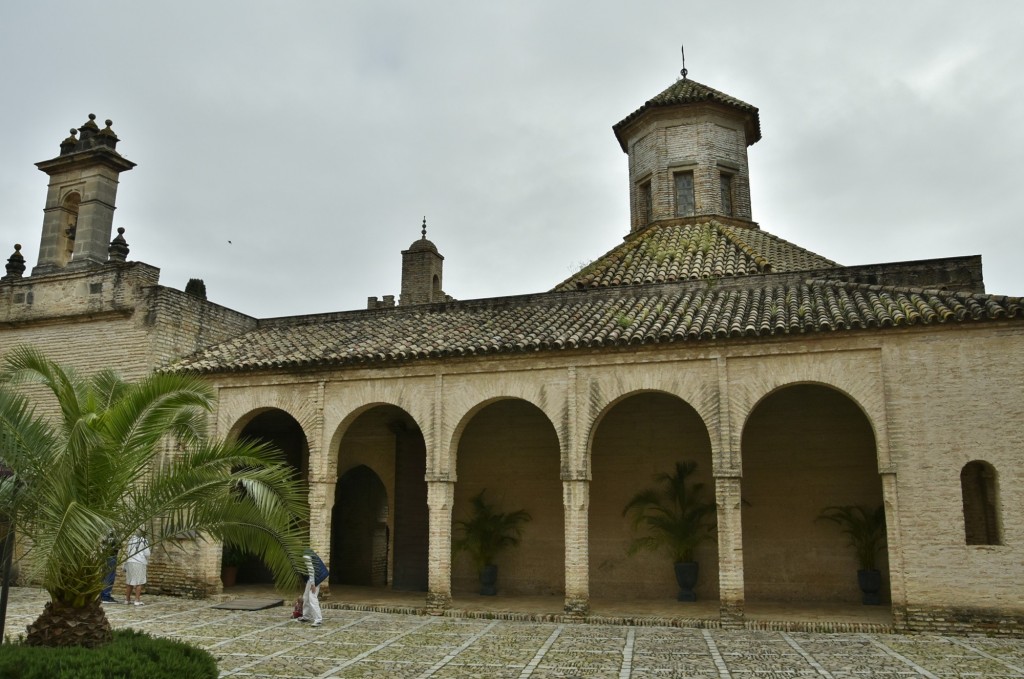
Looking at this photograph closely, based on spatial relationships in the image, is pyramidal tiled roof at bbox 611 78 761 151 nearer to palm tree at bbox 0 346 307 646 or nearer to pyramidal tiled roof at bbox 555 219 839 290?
pyramidal tiled roof at bbox 555 219 839 290

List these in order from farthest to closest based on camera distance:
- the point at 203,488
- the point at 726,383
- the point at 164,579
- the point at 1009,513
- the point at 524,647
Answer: the point at 164,579, the point at 726,383, the point at 1009,513, the point at 524,647, the point at 203,488

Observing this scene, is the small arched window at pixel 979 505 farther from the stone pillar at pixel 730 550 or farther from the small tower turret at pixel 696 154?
the small tower turret at pixel 696 154

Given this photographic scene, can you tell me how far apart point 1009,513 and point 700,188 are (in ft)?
37.9

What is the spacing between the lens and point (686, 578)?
14820mm

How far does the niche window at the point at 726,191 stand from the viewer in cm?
2123

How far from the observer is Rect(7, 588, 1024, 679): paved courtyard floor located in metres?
9.15

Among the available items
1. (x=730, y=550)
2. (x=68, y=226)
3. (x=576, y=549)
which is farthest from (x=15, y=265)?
(x=730, y=550)

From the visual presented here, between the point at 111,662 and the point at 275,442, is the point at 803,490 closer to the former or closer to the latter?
the point at 275,442

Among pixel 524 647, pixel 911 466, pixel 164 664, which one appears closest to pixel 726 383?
pixel 911 466

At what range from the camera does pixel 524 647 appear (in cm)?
1077

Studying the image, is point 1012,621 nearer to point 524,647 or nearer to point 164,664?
point 524,647

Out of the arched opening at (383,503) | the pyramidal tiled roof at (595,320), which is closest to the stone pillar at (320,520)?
the arched opening at (383,503)

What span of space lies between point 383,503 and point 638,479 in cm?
608

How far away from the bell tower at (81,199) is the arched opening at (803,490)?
14142mm
